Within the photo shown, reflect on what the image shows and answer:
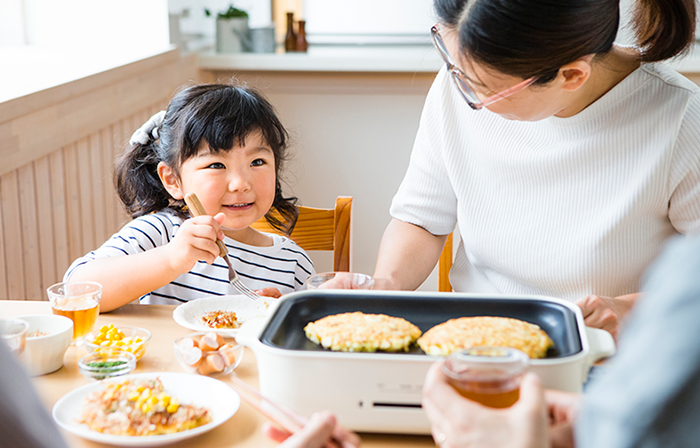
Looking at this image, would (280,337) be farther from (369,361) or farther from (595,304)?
(595,304)

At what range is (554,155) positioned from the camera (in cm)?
125

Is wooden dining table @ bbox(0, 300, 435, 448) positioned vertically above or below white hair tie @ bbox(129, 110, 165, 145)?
below

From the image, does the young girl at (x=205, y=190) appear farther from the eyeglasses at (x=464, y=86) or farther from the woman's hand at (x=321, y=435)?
the woman's hand at (x=321, y=435)

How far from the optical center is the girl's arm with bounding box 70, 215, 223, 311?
1.17 metres

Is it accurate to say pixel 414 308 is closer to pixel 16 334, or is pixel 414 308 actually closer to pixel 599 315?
pixel 599 315

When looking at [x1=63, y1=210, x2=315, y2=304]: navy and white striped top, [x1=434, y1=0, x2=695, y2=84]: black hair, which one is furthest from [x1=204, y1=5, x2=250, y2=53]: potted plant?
[x1=434, y1=0, x2=695, y2=84]: black hair

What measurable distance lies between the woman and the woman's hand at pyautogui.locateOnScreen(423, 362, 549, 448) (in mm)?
454

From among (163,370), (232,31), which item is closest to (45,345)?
(163,370)

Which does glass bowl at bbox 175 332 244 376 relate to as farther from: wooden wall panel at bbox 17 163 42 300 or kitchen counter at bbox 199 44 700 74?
kitchen counter at bbox 199 44 700 74

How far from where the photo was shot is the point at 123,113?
7.13 ft

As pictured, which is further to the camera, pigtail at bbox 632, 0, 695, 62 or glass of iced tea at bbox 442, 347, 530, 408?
pigtail at bbox 632, 0, 695, 62

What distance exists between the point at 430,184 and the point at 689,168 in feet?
1.79

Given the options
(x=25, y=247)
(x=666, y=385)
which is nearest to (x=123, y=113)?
(x=25, y=247)

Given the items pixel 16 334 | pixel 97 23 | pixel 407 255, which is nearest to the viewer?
pixel 16 334
